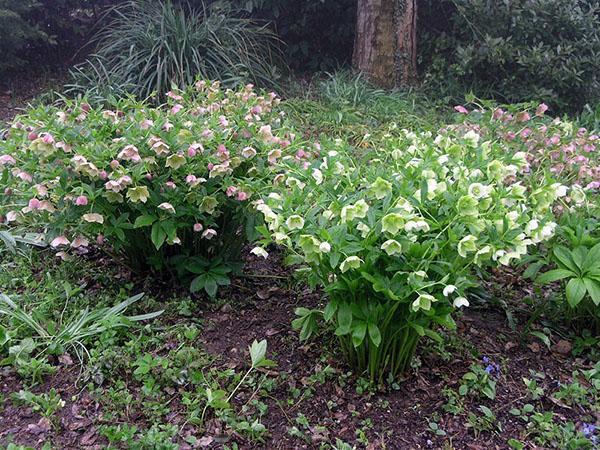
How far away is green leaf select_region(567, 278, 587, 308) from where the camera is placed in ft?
6.77

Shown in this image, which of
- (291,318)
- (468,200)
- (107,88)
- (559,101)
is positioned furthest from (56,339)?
(559,101)

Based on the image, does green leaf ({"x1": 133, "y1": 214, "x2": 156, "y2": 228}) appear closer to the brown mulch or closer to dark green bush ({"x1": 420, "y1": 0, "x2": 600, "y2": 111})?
the brown mulch

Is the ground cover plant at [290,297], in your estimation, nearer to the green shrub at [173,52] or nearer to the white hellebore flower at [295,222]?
the white hellebore flower at [295,222]

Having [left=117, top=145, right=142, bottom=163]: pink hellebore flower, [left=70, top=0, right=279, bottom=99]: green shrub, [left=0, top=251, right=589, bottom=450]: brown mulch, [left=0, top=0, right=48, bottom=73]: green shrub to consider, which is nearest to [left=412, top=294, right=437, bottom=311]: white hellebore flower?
[left=0, top=251, right=589, bottom=450]: brown mulch

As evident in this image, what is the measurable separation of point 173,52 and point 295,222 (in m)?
3.82

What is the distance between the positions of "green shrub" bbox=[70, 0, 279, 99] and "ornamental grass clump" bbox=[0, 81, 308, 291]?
2.52 metres

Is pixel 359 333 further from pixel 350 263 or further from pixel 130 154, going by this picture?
pixel 130 154

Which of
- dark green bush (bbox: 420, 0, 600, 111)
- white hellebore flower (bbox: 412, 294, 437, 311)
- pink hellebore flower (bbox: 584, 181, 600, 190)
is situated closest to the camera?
white hellebore flower (bbox: 412, 294, 437, 311)

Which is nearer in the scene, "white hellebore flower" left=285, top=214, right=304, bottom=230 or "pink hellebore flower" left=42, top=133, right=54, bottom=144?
"white hellebore flower" left=285, top=214, right=304, bottom=230

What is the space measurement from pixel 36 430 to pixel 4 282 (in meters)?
1.07

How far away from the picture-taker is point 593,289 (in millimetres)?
2059

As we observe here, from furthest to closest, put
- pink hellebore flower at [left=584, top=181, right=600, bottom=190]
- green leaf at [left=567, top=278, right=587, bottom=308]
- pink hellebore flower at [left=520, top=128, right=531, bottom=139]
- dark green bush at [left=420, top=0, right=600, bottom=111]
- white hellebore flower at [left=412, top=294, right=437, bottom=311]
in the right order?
dark green bush at [left=420, top=0, right=600, bottom=111], pink hellebore flower at [left=520, top=128, right=531, bottom=139], pink hellebore flower at [left=584, top=181, right=600, bottom=190], green leaf at [left=567, top=278, right=587, bottom=308], white hellebore flower at [left=412, top=294, right=437, bottom=311]

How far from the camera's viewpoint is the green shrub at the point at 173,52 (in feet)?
16.8

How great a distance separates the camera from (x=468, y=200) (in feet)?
5.82
